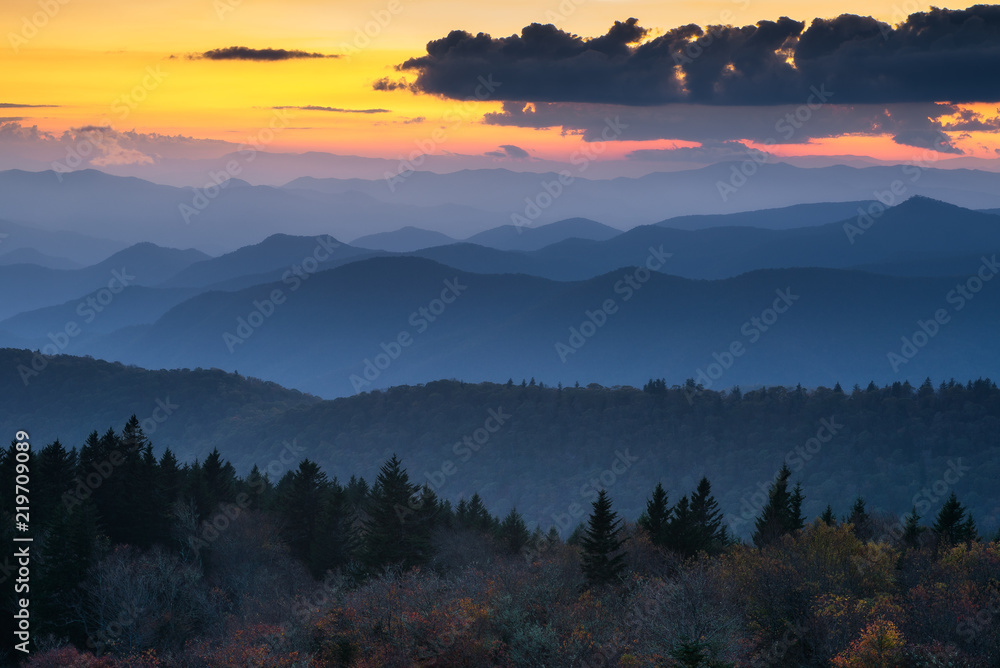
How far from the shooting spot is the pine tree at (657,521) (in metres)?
51.0

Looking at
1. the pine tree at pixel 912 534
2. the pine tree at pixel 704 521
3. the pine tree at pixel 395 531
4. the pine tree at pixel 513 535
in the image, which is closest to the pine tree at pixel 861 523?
the pine tree at pixel 912 534

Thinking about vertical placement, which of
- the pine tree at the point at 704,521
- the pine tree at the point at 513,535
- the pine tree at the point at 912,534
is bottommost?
the pine tree at the point at 513,535

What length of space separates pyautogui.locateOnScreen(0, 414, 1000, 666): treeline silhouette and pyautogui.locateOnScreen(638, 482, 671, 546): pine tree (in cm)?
17

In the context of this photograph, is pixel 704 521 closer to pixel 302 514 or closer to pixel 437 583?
pixel 437 583

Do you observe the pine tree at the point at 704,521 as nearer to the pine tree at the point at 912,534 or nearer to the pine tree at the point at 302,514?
the pine tree at the point at 912,534

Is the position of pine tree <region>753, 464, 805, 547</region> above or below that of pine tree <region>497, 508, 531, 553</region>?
above

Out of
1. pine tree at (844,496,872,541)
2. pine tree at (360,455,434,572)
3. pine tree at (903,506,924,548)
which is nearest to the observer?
pine tree at (360,455,434,572)

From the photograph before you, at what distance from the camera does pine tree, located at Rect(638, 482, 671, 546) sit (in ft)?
167

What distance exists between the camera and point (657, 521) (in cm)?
5241

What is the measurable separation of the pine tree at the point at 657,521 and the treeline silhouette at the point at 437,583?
0.56 ft

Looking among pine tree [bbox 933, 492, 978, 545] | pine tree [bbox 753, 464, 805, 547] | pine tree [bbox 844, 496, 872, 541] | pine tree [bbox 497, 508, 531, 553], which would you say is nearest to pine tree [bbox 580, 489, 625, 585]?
pine tree [bbox 753, 464, 805, 547]

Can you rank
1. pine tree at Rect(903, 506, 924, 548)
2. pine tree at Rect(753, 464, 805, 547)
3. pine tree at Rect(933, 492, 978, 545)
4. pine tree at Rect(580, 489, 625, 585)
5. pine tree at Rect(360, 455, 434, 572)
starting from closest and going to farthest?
pine tree at Rect(580, 489, 625, 585), pine tree at Rect(360, 455, 434, 572), pine tree at Rect(903, 506, 924, 548), pine tree at Rect(753, 464, 805, 547), pine tree at Rect(933, 492, 978, 545)

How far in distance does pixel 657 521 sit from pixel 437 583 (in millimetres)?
18380

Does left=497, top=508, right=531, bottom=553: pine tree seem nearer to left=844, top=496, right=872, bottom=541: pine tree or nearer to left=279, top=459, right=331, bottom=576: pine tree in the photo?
left=279, top=459, right=331, bottom=576: pine tree
